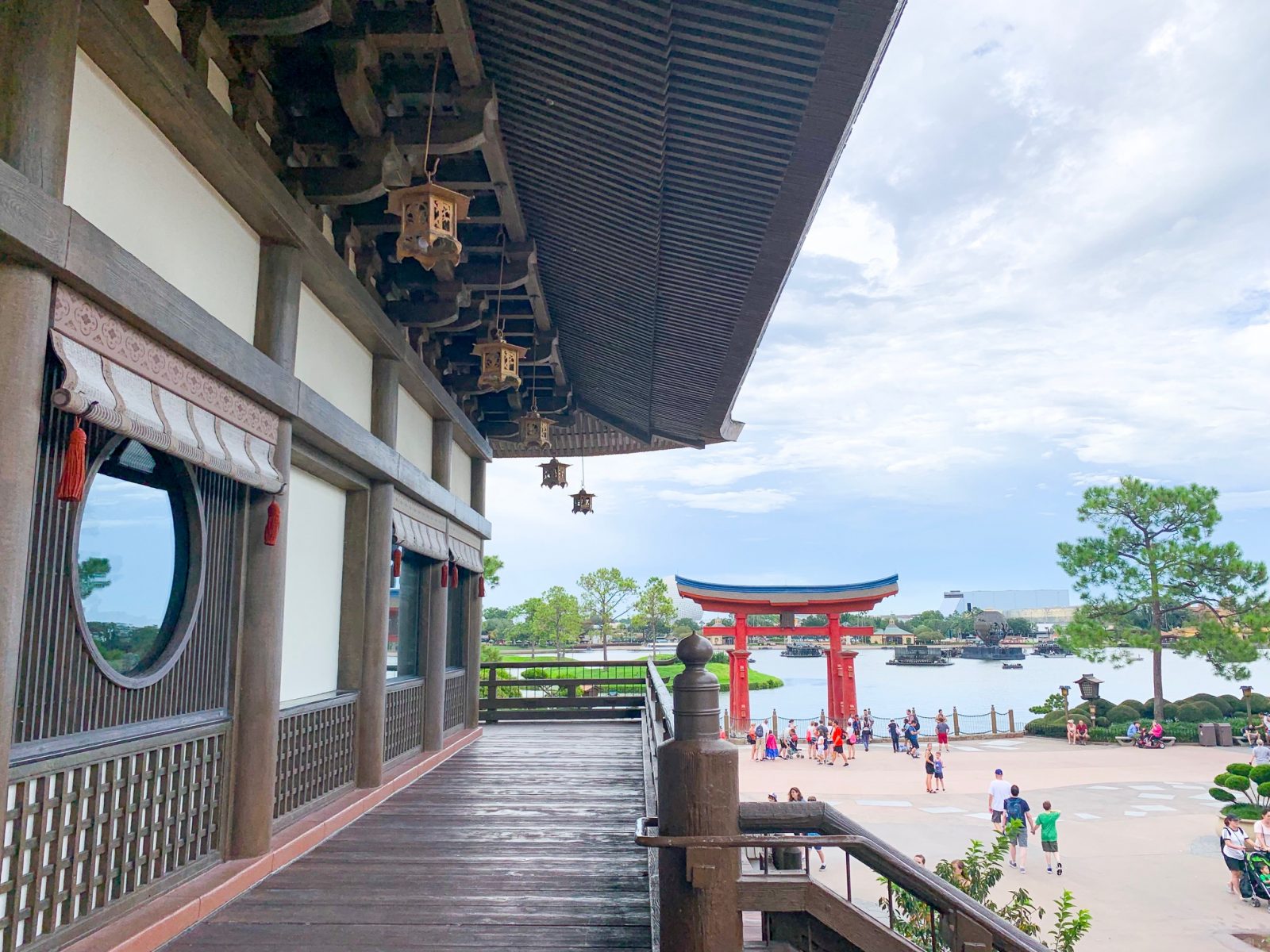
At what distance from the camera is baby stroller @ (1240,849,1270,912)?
10781mm

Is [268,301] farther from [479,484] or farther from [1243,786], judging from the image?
[1243,786]

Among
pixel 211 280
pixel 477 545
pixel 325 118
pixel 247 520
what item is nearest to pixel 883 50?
pixel 325 118

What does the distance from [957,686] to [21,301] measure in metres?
55.4

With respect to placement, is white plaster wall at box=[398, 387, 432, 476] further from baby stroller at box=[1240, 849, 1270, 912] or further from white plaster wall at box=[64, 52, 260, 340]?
baby stroller at box=[1240, 849, 1270, 912]

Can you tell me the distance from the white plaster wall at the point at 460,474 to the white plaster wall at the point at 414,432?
1.53ft

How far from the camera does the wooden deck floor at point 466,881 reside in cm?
338

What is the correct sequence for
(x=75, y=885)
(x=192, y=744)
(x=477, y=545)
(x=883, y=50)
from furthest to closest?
(x=477, y=545) < (x=192, y=744) < (x=883, y=50) < (x=75, y=885)

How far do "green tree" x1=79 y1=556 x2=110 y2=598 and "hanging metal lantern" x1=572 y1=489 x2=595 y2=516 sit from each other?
8.05m

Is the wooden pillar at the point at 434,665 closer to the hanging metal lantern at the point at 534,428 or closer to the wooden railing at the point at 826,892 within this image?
the hanging metal lantern at the point at 534,428

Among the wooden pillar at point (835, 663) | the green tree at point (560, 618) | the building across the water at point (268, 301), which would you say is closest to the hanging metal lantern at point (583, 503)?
the building across the water at point (268, 301)

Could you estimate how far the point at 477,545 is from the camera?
1004cm

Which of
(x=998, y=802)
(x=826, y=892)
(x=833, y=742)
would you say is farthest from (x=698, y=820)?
(x=833, y=742)

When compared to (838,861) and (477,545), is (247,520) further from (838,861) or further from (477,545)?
(838,861)

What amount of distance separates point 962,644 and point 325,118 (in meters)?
89.4
